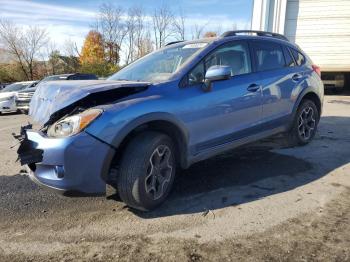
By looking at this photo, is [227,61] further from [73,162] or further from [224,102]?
[73,162]

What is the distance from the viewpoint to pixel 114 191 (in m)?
4.37

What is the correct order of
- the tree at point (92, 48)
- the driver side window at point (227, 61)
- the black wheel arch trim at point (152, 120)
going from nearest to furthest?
the black wheel arch trim at point (152, 120) → the driver side window at point (227, 61) → the tree at point (92, 48)

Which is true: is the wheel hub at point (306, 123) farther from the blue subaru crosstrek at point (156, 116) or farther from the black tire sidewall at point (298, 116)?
the blue subaru crosstrek at point (156, 116)

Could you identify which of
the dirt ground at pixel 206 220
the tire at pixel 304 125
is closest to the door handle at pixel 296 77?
the tire at pixel 304 125

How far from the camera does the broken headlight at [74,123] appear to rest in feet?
11.2

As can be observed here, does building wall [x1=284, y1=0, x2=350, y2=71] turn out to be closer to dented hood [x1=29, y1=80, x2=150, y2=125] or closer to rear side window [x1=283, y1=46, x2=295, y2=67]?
rear side window [x1=283, y1=46, x2=295, y2=67]

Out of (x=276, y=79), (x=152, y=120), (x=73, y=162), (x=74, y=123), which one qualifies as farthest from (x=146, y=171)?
(x=276, y=79)

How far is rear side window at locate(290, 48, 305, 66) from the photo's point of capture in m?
6.08

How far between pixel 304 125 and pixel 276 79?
4.16 feet

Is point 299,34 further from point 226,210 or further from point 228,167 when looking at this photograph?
point 226,210

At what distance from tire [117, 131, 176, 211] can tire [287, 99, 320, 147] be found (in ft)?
9.03

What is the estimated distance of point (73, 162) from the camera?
11.2 ft

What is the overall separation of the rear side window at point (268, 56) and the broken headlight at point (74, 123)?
8.49 ft

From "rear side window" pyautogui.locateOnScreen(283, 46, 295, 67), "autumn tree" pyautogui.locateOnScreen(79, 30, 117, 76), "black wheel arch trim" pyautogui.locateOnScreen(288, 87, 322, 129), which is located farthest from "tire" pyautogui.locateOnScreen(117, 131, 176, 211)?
"autumn tree" pyautogui.locateOnScreen(79, 30, 117, 76)
